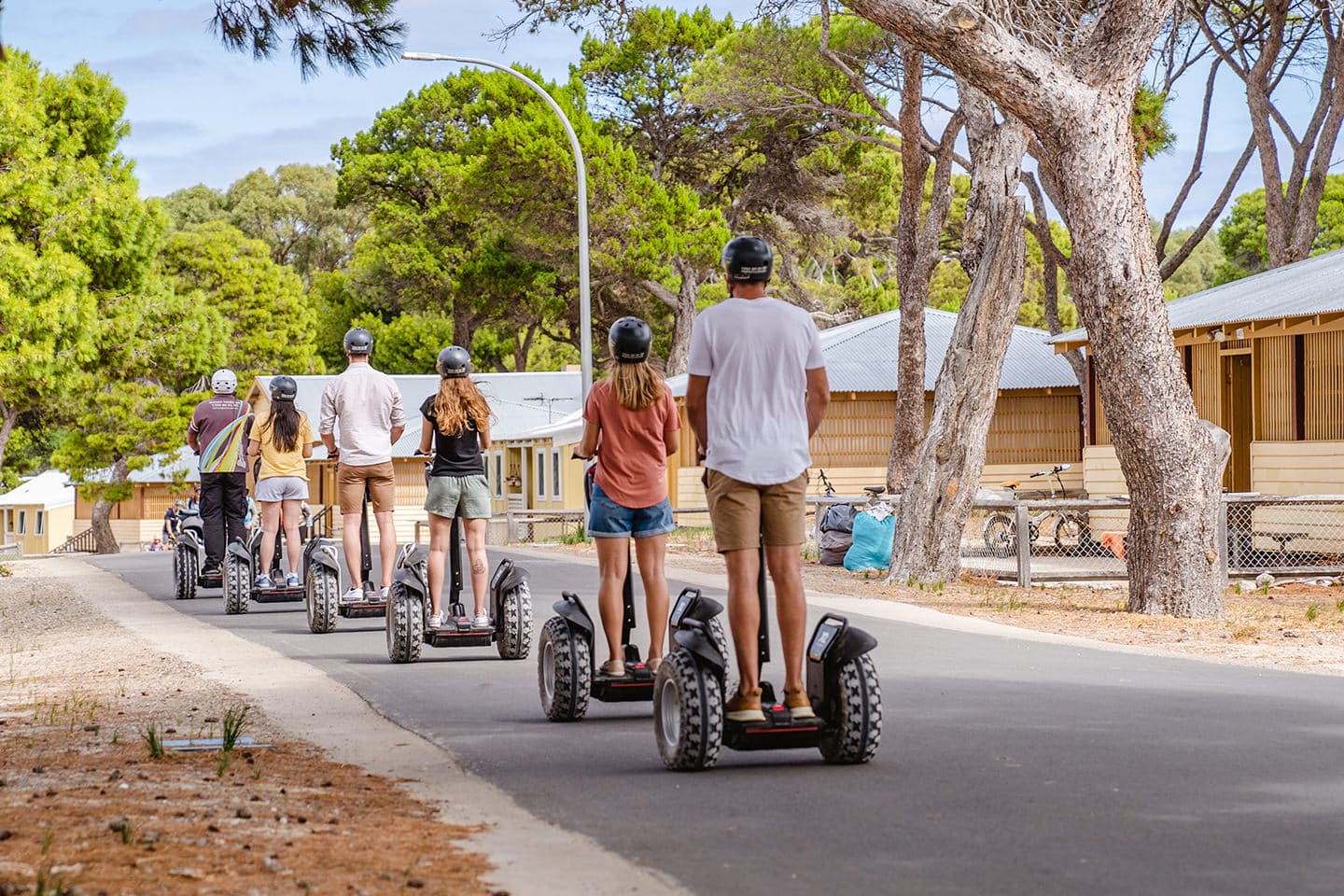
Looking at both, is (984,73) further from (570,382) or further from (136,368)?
(570,382)

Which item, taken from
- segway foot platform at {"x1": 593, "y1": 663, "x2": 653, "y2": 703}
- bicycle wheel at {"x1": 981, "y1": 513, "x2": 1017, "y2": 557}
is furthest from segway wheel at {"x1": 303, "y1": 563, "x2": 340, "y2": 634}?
bicycle wheel at {"x1": 981, "y1": 513, "x2": 1017, "y2": 557}

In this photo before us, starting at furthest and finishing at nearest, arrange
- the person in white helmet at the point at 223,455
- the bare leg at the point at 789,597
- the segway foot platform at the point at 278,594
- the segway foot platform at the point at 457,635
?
the person in white helmet at the point at 223,455, the segway foot platform at the point at 278,594, the segway foot platform at the point at 457,635, the bare leg at the point at 789,597

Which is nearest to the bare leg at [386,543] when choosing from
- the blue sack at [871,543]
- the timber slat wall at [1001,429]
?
the blue sack at [871,543]

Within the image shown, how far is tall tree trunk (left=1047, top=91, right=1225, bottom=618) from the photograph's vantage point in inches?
567

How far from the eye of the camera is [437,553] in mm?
10742

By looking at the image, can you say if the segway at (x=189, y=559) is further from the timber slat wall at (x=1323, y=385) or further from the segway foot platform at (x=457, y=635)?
the timber slat wall at (x=1323, y=385)

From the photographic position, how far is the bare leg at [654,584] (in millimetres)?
8008

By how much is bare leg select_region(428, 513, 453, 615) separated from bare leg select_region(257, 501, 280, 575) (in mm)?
4384

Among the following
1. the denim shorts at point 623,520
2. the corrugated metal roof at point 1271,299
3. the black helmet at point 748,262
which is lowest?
the denim shorts at point 623,520

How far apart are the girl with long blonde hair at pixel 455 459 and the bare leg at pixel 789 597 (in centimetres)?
396

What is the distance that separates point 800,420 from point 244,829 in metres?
2.68

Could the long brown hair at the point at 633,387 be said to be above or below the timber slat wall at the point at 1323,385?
below

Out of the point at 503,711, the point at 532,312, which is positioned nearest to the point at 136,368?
the point at 532,312

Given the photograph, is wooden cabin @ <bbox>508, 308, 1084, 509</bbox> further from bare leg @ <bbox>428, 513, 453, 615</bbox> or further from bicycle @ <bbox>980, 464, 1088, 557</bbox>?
bare leg @ <bbox>428, 513, 453, 615</bbox>
